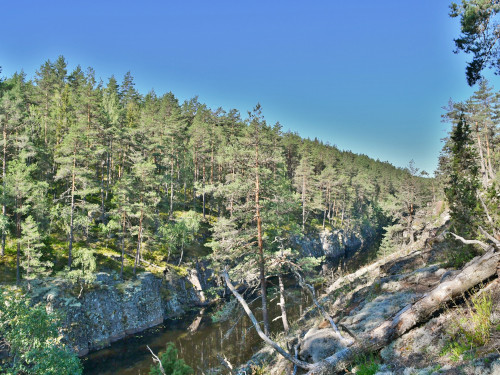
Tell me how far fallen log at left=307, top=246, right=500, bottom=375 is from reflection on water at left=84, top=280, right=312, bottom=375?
11.6 meters

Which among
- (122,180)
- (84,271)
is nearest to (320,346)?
(84,271)

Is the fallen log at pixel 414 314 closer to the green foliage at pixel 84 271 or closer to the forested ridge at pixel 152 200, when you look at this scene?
the forested ridge at pixel 152 200

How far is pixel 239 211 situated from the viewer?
1573 cm

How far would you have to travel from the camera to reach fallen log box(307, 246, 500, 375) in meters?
5.18

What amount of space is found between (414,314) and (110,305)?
23967mm

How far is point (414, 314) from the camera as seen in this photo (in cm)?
562

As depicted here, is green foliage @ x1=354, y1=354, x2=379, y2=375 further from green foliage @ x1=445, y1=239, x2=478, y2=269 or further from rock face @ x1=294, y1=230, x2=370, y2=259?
rock face @ x1=294, y1=230, x2=370, y2=259

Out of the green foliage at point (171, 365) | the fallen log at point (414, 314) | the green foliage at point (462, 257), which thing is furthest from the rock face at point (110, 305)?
the green foliage at point (462, 257)

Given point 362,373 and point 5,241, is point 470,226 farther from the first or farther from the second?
point 5,241

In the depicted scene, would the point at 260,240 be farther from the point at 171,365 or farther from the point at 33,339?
the point at 33,339

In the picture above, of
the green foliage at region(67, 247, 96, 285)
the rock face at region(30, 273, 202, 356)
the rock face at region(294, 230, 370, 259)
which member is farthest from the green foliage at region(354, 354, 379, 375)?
the rock face at region(294, 230, 370, 259)

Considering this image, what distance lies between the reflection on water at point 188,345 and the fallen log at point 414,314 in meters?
11.6

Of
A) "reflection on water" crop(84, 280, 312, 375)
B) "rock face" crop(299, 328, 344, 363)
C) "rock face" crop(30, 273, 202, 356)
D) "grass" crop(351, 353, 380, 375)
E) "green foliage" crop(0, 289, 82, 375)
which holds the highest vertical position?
"grass" crop(351, 353, 380, 375)

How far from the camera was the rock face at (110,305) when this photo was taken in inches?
789
